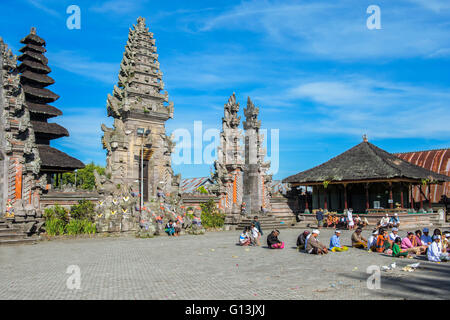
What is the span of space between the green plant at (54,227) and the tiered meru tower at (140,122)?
4615 millimetres

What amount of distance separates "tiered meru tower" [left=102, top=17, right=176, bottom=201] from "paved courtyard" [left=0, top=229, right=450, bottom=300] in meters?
9.72

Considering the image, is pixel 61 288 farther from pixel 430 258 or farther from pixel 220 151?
pixel 220 151

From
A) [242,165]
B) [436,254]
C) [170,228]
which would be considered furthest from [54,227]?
[436,254]

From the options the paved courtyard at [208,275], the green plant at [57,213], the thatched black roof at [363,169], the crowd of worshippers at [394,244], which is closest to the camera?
the paved courtyard at [208,275]

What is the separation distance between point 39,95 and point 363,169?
30.0m

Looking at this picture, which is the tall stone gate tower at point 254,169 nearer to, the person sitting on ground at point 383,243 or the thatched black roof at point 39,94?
the person sitting on ground at point 383,243

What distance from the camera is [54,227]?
2002cm

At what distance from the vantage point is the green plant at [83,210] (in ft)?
70.8

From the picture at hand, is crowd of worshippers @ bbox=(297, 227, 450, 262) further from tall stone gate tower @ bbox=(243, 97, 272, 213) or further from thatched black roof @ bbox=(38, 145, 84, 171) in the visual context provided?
thatched black roof @ bbox=(38, 145, 84, 171)

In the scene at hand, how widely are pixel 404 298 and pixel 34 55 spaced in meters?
39.8

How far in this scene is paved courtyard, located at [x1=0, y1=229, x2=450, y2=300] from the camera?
7.92 m

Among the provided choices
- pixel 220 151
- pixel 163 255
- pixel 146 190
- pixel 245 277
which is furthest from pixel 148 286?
pixel 220 151

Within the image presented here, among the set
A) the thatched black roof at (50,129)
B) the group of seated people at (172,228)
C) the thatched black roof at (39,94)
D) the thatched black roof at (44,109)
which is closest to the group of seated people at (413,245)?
the group of seated people at (172,228)

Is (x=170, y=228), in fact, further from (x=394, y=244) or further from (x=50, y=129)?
(x=50, y=129)
